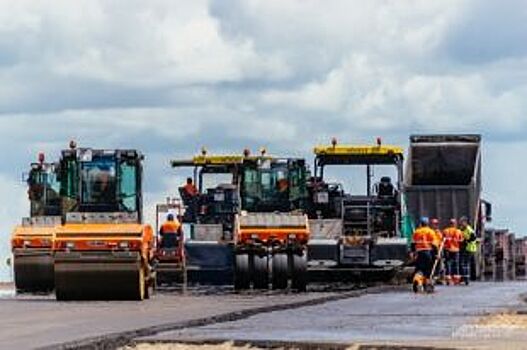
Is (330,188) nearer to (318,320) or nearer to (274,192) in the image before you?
(274,192)

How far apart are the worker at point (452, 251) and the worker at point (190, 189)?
259 inches

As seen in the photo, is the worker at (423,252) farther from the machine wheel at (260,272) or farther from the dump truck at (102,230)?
the dump truck at (102,230)

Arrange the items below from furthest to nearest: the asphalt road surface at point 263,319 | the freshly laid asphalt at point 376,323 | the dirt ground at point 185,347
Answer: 1. the asphalt road surface at point 263,319
2. the freshly laid asphalt at point 376,323
3. the dirt ground at point 185,347

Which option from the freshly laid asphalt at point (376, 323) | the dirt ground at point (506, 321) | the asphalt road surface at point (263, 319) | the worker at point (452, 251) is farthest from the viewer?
the worker at point (452, 251)

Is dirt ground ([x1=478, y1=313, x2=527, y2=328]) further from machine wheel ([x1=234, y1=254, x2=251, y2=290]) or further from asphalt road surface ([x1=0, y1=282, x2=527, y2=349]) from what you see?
machine wheel ([x1=234, y1=254, x2=251, y2=290])

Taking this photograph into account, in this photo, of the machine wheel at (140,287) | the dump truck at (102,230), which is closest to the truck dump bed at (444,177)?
the dump truck at (102,230)

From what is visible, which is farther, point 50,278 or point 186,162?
point 186,162

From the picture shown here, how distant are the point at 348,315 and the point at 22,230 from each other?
1633 centimetres

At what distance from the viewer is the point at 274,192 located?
37.2 m

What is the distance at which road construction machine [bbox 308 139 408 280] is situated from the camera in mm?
38406

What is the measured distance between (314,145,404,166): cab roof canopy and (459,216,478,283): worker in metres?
3.20

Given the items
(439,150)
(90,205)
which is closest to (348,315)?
(90,205)

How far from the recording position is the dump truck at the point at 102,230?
96.9 ft

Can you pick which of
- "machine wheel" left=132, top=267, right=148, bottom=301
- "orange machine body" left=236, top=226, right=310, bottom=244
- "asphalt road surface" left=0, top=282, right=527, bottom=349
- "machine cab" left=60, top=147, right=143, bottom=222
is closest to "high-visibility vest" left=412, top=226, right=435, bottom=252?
"asphalt road surface" left=0, top=282, right=527, bottom=349
